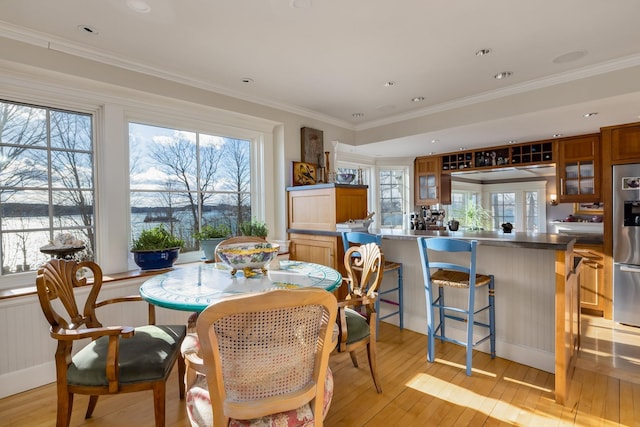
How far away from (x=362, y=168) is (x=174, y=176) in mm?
3338

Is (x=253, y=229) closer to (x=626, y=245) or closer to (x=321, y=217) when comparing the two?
(x=321, y=217)

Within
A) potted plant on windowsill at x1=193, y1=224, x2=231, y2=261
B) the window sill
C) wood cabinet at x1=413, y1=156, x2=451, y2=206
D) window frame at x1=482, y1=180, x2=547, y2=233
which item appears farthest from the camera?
window frame at x1=482, y1=180, x2=547, y2=233

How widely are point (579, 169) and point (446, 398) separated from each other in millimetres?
3740

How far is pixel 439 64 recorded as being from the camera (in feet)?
9.00

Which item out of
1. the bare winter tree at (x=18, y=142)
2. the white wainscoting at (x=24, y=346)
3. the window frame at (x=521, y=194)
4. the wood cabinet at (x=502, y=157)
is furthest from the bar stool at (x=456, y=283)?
the window frame at (x=521, y=194)

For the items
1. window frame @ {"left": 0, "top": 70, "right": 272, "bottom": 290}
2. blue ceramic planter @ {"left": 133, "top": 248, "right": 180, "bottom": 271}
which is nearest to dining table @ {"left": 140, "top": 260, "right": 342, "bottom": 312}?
blue ceramic planter @ {"left": 133, "top": 248, "right": 180, "bottom": 271}

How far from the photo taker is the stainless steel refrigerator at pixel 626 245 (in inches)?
125

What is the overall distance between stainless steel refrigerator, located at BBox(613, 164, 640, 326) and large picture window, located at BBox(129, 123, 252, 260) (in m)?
4.03

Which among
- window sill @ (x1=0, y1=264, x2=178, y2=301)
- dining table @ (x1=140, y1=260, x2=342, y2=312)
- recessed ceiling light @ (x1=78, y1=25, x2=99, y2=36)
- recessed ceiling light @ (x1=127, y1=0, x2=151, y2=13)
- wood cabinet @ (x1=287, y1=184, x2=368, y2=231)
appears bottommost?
window sill @ (x1=0, y1=264, x2=178, y2=301)

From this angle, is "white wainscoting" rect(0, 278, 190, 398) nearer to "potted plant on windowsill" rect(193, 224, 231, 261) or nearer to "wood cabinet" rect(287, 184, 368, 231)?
"potted plant on windowsill" rect(193, 224, 231, 261)

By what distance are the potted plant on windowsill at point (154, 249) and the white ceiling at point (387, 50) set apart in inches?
56.6

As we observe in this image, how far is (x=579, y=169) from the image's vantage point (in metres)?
4.05

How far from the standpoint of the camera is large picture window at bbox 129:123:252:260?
2.91 meters

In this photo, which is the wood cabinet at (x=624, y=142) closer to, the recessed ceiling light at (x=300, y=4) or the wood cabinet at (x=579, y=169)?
the wood cabinet at (x=579, y=169)
